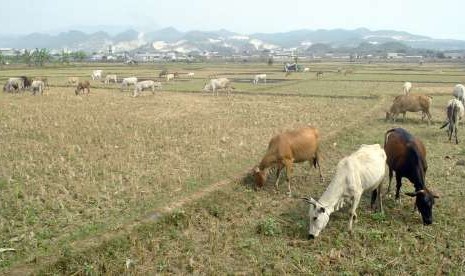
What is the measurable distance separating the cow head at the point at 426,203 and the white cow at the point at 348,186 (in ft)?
3.06

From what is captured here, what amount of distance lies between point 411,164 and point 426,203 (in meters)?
1.16

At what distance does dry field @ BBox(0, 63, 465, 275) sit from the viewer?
27.0 feet

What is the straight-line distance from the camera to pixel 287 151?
38.9ft

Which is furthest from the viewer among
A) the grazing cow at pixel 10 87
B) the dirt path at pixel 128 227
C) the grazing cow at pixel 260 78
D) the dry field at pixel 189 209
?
the grazing cow at pixel 260 78

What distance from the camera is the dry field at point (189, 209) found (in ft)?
27.0

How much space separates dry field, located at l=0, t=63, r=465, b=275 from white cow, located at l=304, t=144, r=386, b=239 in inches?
17.6

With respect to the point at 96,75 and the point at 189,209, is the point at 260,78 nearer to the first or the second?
the point at 96,75

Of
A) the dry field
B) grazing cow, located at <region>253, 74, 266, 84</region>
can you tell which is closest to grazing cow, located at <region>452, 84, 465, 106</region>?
the dry field

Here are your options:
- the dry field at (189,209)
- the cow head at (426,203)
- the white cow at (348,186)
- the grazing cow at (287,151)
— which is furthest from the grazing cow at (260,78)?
the cow head at (426,203)

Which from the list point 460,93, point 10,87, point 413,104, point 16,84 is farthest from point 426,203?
point 10,87

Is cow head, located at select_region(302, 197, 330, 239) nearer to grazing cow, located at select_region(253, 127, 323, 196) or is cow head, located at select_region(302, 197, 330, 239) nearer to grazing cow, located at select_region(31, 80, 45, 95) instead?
grazing cow, located at select_region(253, 127, 323, 196)

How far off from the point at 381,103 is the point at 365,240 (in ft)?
68.2

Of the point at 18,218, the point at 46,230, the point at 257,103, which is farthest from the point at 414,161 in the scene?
the point at 257,103

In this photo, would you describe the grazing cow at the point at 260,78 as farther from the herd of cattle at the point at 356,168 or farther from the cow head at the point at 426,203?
the cow head at the point at 426,203
